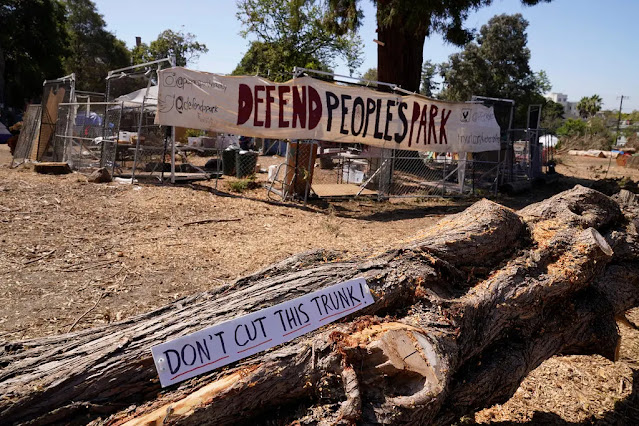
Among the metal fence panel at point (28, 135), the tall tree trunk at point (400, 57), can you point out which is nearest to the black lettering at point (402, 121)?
the tall tree trunk at point (400, 57)

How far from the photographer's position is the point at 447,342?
8.80ft

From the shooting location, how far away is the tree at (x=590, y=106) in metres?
88.1

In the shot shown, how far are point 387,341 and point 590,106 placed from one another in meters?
99.8

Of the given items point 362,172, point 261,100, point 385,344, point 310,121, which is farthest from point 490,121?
point 385,344

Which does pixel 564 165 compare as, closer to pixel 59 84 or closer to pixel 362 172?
pixel 362 172

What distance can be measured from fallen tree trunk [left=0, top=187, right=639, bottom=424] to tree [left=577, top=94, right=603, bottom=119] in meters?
96.3

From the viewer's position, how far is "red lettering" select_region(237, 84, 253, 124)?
10.7 metres

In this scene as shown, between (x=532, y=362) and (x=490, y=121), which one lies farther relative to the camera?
(x=490, y=121)

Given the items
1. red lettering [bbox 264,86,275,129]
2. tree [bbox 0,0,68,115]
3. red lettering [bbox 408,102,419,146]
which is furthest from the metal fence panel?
tree [bbox 0,0,68,115]

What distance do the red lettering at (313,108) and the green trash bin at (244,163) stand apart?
14.6ft

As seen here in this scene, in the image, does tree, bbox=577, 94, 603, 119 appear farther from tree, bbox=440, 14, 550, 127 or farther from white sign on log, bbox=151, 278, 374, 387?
white sign on log, bbox=151, 278, 374, 387

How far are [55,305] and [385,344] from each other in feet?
11.7

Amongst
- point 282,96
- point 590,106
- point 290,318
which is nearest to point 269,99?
point 282,96

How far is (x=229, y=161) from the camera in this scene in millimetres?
15492
